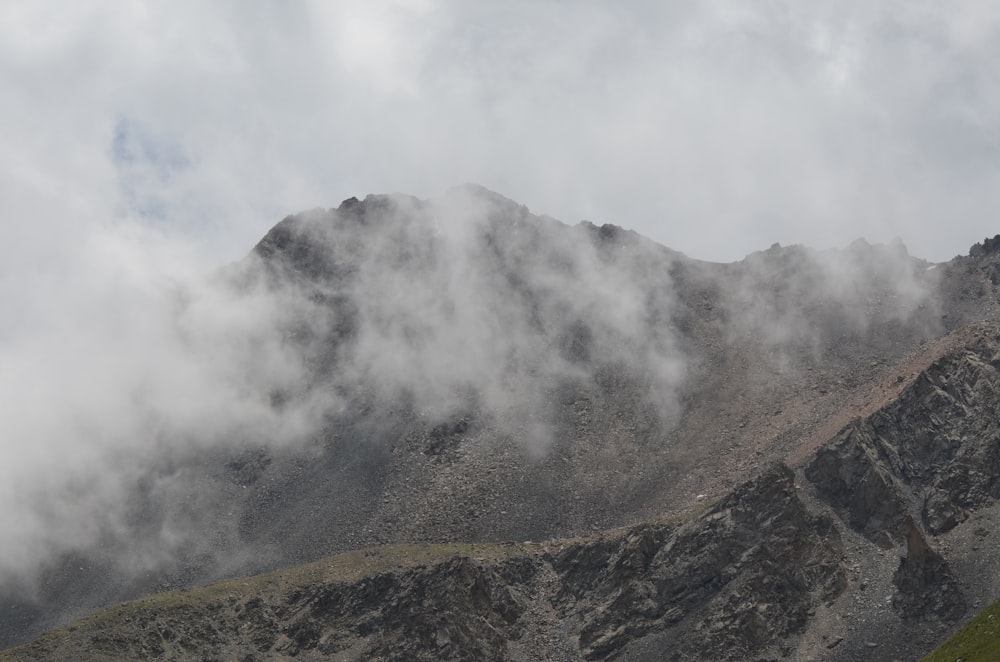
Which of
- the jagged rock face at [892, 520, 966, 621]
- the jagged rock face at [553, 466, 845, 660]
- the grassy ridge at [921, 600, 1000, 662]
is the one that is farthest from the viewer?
the jagged rock face at [553, 466, 845, 660]

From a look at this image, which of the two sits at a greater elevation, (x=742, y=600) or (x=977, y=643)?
(x=742, y=600)

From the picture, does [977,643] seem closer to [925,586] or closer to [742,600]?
[925,586]

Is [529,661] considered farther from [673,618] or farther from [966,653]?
[966,653]

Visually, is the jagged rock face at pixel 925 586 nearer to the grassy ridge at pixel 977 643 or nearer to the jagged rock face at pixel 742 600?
the jagged rock face at pixel 742 600

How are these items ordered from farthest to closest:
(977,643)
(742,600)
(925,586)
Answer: (742,600), (925,586), (977,643)

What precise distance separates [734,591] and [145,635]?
4170 inches

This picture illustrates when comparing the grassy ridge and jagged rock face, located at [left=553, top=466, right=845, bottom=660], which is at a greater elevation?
jagged rock face, located at [left=553, top=466, right=845, bottom=660]

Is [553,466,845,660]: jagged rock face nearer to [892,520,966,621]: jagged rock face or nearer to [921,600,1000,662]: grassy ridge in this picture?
[892,520,966,621]: jagged rock face

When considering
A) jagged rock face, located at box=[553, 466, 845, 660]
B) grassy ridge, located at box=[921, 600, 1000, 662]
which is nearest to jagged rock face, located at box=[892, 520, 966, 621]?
jagged rock face, located at box=[553, 466, 845, 660]

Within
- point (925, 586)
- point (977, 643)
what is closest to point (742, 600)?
point (925, 586)

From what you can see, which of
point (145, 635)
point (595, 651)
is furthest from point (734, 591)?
point (145, 635)

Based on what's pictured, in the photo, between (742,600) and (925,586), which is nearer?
(925,586)

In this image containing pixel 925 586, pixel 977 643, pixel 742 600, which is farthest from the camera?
pixel 742 600

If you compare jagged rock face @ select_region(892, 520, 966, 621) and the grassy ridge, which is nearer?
the grassy ridge
